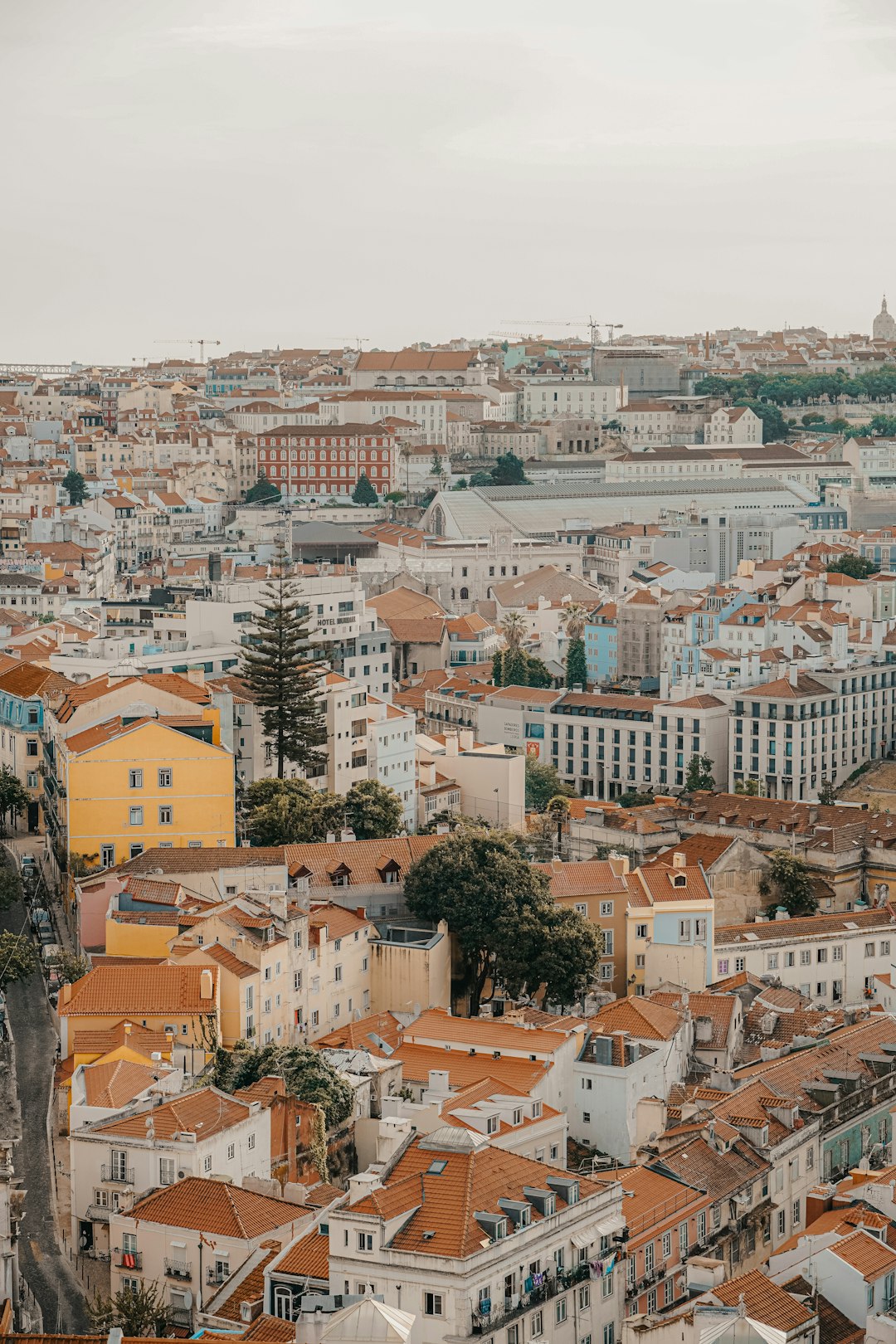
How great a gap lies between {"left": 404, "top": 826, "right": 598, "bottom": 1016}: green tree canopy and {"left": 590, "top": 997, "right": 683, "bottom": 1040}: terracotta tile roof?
1516 millimetres

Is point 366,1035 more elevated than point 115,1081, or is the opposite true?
point 115,1081

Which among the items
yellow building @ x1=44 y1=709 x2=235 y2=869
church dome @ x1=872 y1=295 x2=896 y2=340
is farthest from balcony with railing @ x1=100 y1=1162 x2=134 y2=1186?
church dome @ x1=872 y1=295 x2=896 y2=340

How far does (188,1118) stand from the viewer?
25.5m

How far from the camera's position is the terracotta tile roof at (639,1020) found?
3153 centimetres

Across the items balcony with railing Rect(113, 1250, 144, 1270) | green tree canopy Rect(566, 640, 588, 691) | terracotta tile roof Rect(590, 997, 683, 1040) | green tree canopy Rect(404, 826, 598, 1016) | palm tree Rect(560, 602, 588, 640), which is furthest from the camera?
palm tree Rect(560, 602, 588, 640)

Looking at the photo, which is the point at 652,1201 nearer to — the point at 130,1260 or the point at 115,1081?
the point at 130,1260

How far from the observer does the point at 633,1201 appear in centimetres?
2566

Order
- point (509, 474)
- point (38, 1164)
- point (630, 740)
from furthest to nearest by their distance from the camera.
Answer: point (509, 474)
point (630, 740)
point (38, 1164)

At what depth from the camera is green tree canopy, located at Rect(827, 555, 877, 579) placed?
253ft

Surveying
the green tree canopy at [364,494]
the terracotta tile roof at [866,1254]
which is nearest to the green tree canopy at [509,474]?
the green tree canopy at [364,494]

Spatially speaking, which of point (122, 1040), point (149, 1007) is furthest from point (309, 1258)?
point (149, 1007)

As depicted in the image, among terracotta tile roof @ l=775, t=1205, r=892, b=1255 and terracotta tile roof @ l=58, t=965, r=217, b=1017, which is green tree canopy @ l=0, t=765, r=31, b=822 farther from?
terracotta tile roof @ l=775, t=1205, r=892, b=1255

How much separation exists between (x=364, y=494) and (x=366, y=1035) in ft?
240

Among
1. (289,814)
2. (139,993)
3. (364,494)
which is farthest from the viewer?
(364,494)
